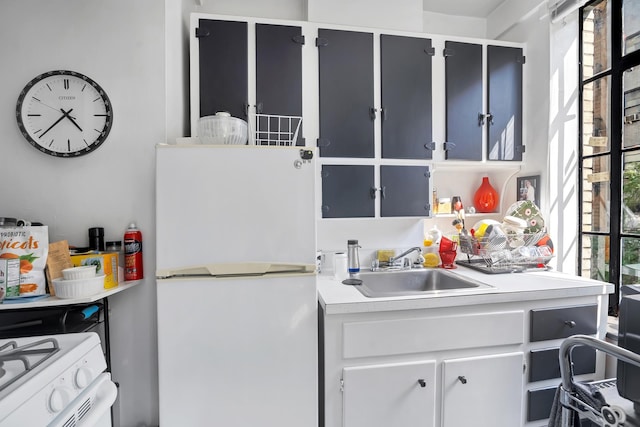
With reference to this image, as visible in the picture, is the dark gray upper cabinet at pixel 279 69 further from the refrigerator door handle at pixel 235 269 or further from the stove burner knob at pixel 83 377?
the stove burner knob at pixel 83 377

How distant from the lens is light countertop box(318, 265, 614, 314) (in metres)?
1.24

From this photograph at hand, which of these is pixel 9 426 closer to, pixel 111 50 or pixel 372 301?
pixel 372 301

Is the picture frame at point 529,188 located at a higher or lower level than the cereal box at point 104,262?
higher

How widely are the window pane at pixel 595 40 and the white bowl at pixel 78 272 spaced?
2.98 meters

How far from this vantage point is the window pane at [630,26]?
154 cm

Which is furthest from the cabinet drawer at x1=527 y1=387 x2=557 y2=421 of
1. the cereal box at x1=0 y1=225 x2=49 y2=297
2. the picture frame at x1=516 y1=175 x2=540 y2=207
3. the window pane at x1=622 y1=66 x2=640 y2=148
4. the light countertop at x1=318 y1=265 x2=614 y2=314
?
the cereal box at x1=0 y1=225 x2=49 y2=297

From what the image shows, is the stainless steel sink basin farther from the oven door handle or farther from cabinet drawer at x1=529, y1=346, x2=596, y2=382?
the oven door handle

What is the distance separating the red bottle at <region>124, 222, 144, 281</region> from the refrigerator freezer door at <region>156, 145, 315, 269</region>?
297mm

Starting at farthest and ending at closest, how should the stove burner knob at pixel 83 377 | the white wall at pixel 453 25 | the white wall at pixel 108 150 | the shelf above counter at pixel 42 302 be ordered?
the white wall at pixel 453 25 < the white wall at pixel 108 150 < the shelf above counter at pixel 42 302 < the stove burner knob at pixel 83 377

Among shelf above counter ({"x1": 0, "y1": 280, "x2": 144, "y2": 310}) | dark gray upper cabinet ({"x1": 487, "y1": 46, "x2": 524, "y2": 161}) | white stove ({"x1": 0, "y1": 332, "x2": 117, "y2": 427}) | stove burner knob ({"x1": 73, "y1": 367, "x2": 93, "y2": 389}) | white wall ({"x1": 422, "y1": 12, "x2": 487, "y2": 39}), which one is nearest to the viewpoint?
white stove ({"x1": 0, "y1": 332, "x2": 117, "y2": 427})

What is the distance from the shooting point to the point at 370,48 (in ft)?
5.58

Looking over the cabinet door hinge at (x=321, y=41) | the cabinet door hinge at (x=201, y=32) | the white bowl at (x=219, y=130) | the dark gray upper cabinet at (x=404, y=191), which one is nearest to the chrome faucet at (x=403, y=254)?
the dark gray upper cabinet at (x=404, y=191)

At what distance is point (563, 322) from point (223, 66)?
2.26m

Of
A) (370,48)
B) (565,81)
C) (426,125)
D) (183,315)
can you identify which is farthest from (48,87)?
(565,81)
